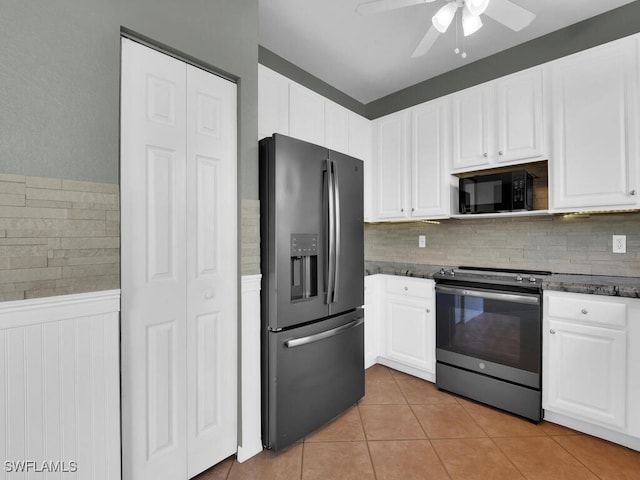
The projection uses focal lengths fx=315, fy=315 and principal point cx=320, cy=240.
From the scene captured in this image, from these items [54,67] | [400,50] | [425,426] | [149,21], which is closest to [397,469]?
[425,426]

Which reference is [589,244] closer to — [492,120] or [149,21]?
[492,120]

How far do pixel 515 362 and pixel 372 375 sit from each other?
1181 mm

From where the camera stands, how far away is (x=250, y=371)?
1.79m

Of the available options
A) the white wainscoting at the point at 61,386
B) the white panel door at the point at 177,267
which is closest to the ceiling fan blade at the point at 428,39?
the white panel door at the point at 177,267

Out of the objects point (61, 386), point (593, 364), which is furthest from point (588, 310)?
point (61, 386)

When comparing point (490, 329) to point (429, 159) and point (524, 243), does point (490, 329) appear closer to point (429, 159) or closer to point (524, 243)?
point (524, 243)

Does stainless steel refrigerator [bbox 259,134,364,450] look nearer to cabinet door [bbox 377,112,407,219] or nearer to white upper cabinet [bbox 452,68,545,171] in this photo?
cabinet door [bbox 377,112,407,219]

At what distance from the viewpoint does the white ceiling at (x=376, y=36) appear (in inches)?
80.7

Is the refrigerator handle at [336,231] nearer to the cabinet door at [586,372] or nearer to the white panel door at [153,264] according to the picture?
the white panel door at [153,264]

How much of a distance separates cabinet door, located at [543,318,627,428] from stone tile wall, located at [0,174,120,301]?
255cm

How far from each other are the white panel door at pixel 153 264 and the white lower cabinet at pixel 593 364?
225cm

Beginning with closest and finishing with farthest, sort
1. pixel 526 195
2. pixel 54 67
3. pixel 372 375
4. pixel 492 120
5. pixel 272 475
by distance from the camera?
1. pixel 54 67
2. pixel 272 475
3. pixel 526 195
4. pixel 492 120
5. pixel 372 375

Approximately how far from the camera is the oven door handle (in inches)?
83.5

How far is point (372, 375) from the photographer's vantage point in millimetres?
2881
